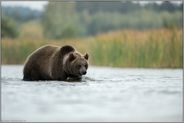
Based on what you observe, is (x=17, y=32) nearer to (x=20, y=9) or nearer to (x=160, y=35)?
(x=20, y=9)

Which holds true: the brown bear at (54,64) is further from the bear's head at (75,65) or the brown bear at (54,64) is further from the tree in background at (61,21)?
the tree in background at (61,21)

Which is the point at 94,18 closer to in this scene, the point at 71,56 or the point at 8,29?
the point at 8,29

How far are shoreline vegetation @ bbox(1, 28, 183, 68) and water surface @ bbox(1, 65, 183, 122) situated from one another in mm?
5742

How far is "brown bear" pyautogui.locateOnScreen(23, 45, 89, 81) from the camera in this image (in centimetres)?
1434

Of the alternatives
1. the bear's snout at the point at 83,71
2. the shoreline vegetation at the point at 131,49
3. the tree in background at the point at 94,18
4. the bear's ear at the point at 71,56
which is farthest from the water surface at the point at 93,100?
the tree in background at the point at 94,18

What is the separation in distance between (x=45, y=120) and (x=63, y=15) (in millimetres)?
30453

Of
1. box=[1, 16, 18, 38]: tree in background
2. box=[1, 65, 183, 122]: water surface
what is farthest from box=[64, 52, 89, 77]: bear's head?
box=[1, 16, 18, 38]: tree in background

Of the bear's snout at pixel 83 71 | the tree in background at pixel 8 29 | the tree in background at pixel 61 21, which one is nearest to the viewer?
the bear's snout at pixel 83 71

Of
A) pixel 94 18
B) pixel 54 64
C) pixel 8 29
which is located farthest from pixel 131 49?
pixel 94 18

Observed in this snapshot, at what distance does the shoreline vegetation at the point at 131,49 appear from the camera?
67.5ft

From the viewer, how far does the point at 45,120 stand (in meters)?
9.15

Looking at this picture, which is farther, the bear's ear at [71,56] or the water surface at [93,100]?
the bear's ear at [71,56]

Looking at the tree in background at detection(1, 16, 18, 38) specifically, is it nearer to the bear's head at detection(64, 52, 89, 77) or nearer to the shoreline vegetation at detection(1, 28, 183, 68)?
the shoreline vegetation at detection(1, 28, 183, 68)

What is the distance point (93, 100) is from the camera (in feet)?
36.6
